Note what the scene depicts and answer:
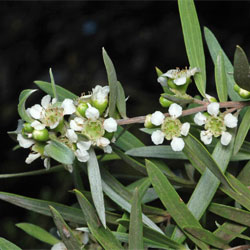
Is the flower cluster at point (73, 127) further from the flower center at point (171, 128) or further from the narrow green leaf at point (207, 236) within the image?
the narrow green leaf at point (207, 236)

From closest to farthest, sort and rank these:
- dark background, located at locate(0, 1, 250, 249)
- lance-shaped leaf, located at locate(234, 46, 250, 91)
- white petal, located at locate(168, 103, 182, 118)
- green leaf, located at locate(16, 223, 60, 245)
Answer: lance-shaped leaf, located at locate(234, 46, 250, 91) < white petal, located at locate(168, 103, 182, 118) < green leaf, located at locate(16, 223, 60, 245) < dark background, located at locate(0, 1, 250, 249)

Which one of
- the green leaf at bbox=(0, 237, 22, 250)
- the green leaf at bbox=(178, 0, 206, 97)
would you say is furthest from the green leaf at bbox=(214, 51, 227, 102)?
the green leaf at bbox=(0, 237, 22, 250)

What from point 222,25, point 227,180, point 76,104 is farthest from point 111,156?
point 222,25

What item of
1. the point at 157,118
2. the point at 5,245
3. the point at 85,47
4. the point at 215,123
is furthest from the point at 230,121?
the point at 85,47

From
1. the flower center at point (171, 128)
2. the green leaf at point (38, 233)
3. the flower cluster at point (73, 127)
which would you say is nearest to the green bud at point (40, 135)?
the flower cluster at point (73, 127)

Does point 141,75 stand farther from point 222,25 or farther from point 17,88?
point 17,88

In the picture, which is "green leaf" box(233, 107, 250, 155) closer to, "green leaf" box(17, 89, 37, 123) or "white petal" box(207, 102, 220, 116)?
"white petal" box(207, 102, 220, 116)
